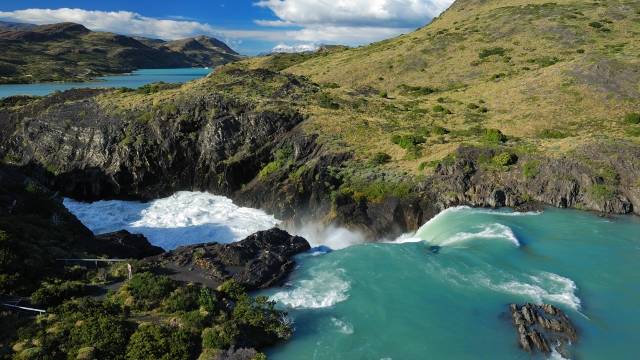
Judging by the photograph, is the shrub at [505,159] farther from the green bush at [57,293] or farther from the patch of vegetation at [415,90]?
the patch of vegetation at [415,90]

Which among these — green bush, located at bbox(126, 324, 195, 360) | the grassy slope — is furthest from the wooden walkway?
the grassy slope

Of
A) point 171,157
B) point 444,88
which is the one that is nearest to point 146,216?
point 171,157

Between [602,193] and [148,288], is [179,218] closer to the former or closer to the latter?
[148,288]

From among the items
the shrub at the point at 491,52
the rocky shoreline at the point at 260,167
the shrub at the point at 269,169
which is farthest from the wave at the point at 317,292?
the shrub at the point at 491,52

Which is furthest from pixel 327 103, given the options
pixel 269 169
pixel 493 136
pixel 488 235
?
pixel 488 235

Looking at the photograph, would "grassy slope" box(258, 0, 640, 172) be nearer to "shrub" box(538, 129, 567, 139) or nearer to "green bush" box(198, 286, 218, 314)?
"shrub" box(538, 129, 567, 139)

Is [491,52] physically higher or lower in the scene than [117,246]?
higher

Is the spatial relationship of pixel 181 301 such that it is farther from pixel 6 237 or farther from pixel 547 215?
pixel 547 215
